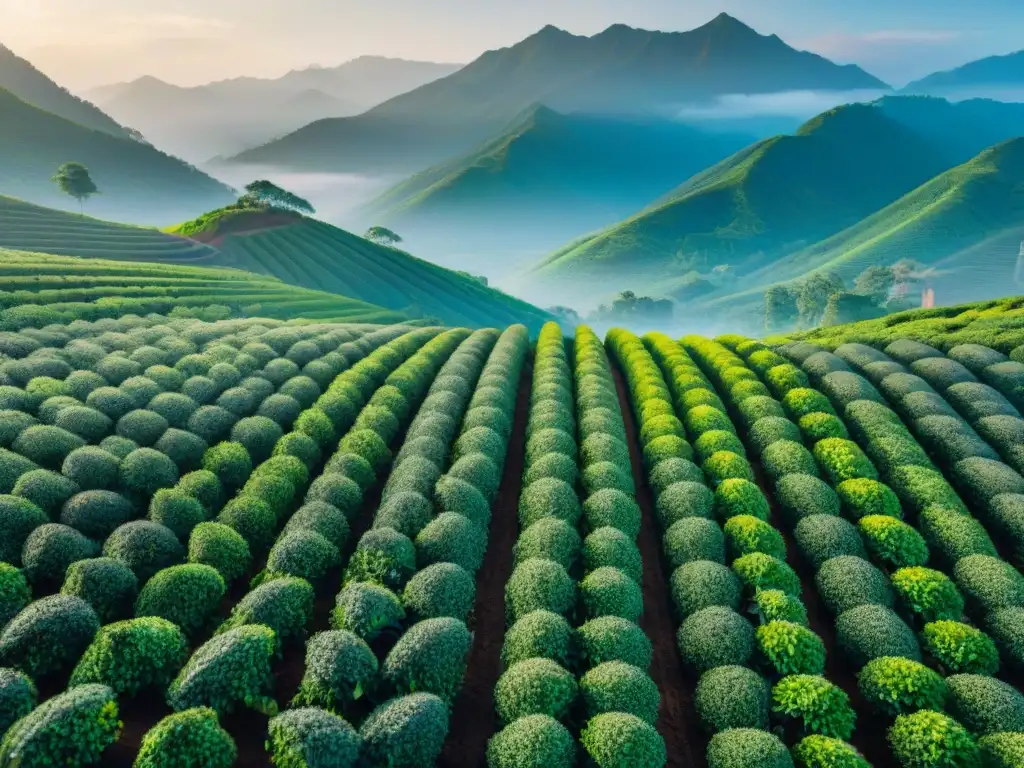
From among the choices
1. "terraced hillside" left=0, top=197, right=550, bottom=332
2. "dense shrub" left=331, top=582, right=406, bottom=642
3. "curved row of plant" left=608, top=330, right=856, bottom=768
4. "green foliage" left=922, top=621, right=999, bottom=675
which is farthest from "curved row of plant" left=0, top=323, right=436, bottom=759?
"terraced hillside" left=0, top=197, right=550, bottom=332

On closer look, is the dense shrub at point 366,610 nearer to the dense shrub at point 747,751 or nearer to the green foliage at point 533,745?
the green foliage at point 533,745

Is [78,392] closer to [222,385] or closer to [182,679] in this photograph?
[222,385]

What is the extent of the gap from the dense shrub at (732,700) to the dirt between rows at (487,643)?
4351 millimetres

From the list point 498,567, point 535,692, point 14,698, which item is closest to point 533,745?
point 535,692

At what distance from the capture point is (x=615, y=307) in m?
172

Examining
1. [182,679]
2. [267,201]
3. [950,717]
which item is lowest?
[182,679]

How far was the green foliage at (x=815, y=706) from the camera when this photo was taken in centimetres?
1133

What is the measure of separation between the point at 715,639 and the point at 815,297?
419 feet

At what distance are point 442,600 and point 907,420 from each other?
68.9 feet

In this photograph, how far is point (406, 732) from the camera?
10.4 metres

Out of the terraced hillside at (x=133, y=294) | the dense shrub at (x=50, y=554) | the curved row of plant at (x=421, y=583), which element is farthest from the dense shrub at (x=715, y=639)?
the terraced hillside at (x=133, y=294)

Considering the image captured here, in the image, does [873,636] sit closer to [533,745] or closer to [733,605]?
[733,605]

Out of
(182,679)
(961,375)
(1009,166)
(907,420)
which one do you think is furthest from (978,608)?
(1009,166)

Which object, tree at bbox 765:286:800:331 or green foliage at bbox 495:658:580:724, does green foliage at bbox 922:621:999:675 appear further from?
tree at bbox 765:286:800:331
